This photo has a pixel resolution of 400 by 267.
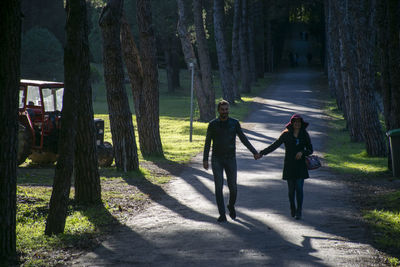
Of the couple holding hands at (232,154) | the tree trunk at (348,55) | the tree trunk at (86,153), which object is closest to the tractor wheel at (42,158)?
the tree trunk at (86,153)

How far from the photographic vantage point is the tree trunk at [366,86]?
16375 mm

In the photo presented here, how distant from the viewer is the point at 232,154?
934 centimetres

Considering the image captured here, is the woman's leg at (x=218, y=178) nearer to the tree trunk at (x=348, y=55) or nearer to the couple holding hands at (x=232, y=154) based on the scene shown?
the couple holding hands at (x=232, y=154)

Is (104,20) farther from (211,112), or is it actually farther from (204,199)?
(211,112)

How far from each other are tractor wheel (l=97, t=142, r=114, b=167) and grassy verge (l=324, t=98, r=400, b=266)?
235 inches

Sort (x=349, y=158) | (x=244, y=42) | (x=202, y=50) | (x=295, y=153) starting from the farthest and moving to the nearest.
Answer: (x=244, y=42), (x=202, y=50), (x=349, y=158), (x=295, y=153)

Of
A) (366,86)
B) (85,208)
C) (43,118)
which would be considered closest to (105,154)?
(43,118)

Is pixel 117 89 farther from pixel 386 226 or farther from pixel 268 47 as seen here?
pixel 268 47

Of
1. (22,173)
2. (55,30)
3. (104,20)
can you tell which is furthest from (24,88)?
(55,30)

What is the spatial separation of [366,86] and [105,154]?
7934 millimetres

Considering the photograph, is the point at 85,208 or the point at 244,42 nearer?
the point at 85,208

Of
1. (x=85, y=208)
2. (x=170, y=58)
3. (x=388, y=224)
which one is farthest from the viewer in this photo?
(x=170, y=58)

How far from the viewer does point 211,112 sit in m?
29.2

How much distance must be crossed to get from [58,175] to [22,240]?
1.02m
